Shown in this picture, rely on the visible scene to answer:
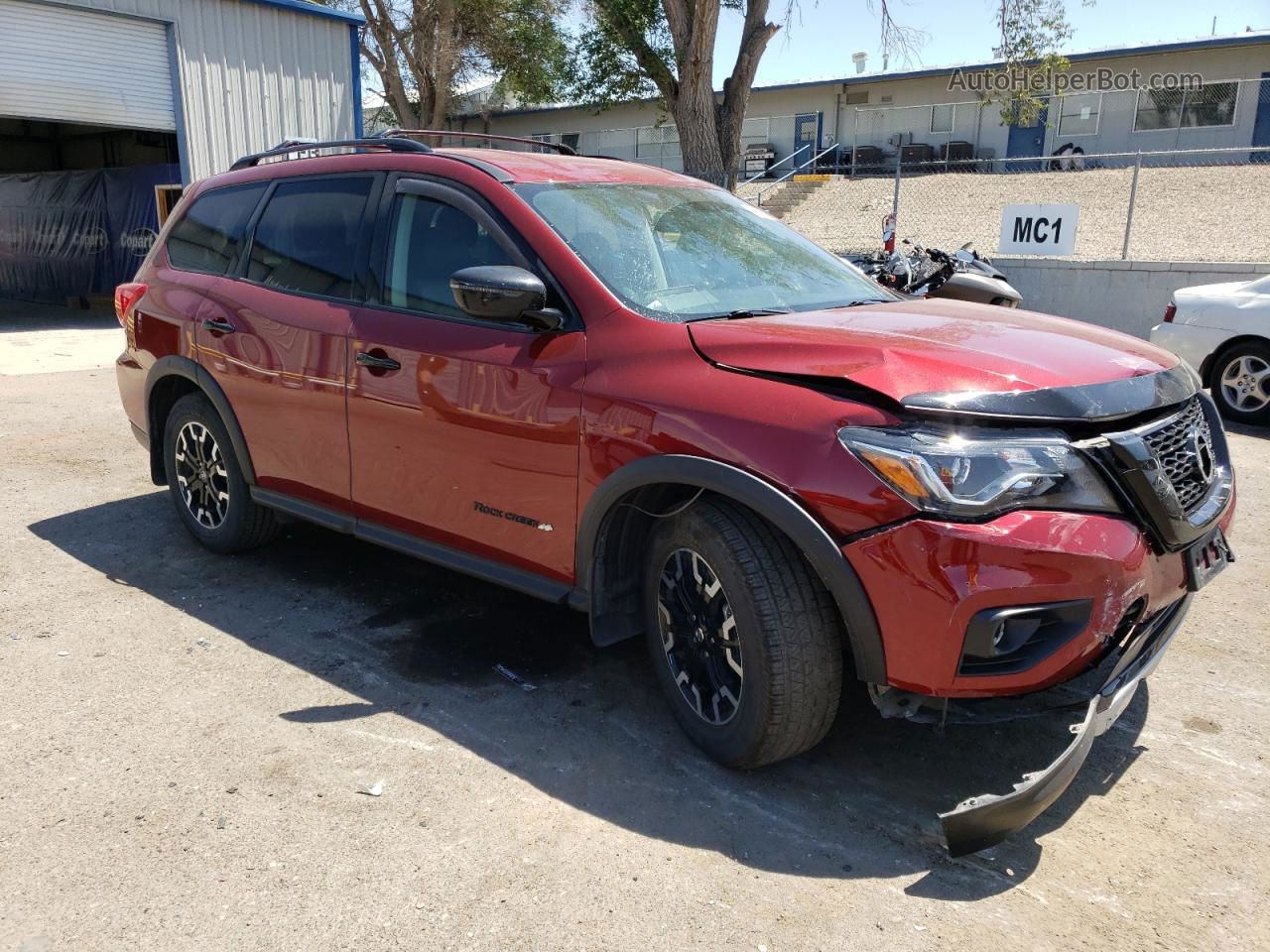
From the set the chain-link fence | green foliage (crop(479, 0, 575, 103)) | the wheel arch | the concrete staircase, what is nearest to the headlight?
the wheel arch

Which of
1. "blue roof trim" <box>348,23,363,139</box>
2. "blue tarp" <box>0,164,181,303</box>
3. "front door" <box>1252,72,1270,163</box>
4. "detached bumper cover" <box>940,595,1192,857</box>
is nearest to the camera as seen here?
"detached bumper cover" <box>940,595,1192,857</box>

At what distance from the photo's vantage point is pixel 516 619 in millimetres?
4305

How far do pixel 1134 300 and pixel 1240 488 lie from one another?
7.63 metres

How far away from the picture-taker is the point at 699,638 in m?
3.13

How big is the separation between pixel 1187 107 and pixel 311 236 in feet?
89.8

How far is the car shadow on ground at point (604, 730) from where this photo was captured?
2.81 metres

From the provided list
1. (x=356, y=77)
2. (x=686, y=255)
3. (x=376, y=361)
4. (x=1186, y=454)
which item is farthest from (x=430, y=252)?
(x=356, y=77)

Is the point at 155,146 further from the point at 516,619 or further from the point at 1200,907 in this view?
the point at 1200,907

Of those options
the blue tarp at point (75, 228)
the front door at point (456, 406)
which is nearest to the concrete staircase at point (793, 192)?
the blue tarp at point (75, 228)

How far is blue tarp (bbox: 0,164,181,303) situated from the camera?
57.5 ft

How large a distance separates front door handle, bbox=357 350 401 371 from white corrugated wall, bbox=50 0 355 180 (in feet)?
45.0

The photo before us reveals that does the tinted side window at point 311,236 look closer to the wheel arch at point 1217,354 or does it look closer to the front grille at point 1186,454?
the front grille at point 1186,454

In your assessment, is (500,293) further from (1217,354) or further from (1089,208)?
(1089,208)

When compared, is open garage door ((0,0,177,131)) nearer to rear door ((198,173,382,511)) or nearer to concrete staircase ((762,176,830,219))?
rear door ((198,173,382,511))
